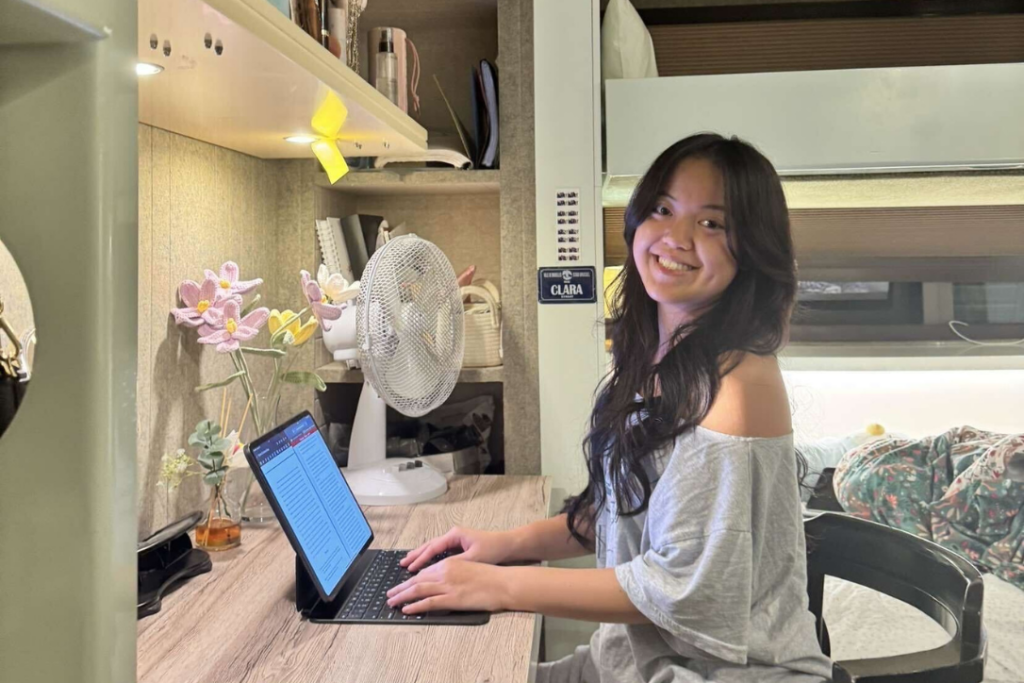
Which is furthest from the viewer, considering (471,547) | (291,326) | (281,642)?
(291,326)

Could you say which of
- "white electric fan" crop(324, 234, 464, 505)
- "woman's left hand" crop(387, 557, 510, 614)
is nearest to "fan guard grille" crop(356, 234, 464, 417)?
"white electric fan" crop(324, 234, 464, 505)

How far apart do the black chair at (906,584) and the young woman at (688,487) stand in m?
0.12

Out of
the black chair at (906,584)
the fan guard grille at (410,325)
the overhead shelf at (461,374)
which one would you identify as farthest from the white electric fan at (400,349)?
the black chair at (906,584)

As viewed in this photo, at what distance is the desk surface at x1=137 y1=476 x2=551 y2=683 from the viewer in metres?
0.91

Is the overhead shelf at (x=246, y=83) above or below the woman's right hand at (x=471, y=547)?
above

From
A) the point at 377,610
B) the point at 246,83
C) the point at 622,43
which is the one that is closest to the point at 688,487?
the point at 377,610

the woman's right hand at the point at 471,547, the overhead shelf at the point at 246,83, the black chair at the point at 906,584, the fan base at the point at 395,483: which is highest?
the overhead shelf at the point at 246,83

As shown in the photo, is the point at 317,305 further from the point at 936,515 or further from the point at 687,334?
the point at 936,515

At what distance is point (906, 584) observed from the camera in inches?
50.8

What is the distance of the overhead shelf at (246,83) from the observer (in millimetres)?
896

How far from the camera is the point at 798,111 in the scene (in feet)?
6.01

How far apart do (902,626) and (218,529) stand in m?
1.43

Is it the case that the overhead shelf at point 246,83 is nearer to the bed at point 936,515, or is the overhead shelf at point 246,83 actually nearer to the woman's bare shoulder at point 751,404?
the woman's bare shoulder at point 751,404

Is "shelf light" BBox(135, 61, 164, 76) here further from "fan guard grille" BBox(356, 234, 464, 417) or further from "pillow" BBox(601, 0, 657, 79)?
"pillow" BBox(601, 0, 657, 79)
